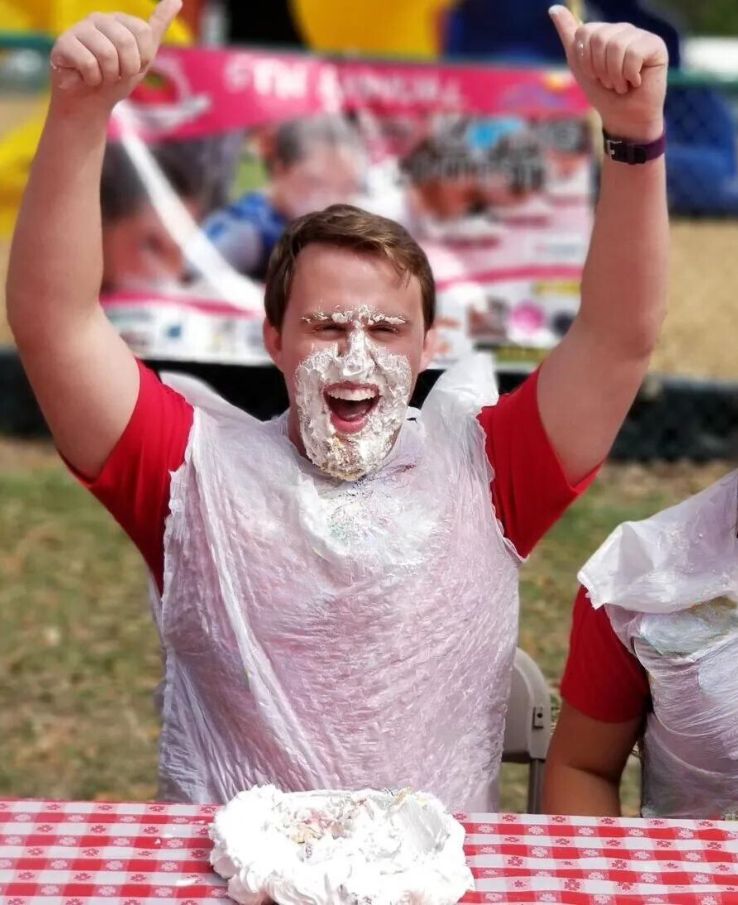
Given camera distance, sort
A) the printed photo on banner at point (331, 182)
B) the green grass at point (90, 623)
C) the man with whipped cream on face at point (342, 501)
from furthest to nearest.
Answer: the printed photo on banner at point (331, 182) → the green grass at point (90, 623) → the man with whipped cream on face at point (342, 501)

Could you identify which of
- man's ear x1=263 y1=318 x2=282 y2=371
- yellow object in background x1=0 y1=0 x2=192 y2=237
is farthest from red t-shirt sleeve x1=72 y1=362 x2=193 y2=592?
yellow object in background x1=0 y1=0 x2=192 y2=237

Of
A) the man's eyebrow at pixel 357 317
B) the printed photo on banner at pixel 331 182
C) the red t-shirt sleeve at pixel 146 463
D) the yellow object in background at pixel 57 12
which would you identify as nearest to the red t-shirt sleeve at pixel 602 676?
the man's eyebrow at pixel 357 317

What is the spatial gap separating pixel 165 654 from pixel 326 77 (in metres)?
4.41

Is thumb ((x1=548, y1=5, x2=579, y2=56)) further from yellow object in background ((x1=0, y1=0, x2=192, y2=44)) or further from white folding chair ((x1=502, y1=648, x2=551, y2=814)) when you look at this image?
yellow object in background ((x1=0, y1=0, x2=192, y2=44))

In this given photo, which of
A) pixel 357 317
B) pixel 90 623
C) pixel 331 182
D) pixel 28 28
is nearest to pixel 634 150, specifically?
pixel 357 317

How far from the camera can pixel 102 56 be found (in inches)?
65.8

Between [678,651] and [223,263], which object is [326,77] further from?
[678,651]

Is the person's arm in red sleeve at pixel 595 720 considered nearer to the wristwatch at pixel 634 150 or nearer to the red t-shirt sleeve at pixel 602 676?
the red t-shirt sleeve at pixel 602 676

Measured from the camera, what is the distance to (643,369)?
1912 mm

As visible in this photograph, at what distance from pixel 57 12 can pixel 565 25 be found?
608 centimetres

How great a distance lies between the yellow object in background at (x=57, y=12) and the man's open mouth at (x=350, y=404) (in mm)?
5030

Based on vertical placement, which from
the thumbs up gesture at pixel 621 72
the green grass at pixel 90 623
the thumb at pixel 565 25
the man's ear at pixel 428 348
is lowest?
the green grass at pixel 90 623

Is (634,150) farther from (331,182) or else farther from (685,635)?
(331,182)

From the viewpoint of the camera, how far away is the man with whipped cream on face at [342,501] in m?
1.88
